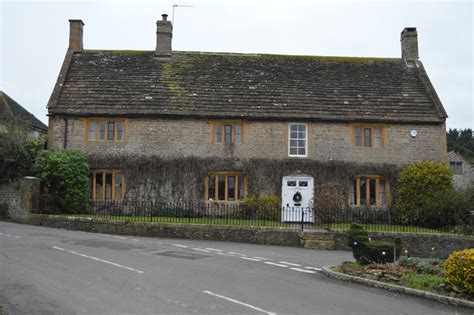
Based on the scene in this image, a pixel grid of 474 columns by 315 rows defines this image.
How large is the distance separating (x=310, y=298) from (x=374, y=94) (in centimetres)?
1986

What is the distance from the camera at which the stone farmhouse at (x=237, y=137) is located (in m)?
24.5

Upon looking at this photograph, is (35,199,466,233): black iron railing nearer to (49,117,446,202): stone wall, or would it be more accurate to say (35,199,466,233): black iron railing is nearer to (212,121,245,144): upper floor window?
(49,117,446,202): stone wall

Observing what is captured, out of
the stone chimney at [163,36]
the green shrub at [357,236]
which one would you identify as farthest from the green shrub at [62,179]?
the green shrub at [357,236]

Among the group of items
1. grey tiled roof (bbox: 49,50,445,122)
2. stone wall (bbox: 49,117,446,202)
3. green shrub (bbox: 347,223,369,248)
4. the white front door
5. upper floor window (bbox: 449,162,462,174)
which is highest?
grey tiled roof (bbox: 49,50,445,122)

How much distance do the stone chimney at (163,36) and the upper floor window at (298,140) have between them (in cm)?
989

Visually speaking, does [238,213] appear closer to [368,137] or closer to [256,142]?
[256,142]

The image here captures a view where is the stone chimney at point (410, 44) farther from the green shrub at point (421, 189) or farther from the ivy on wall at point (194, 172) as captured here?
the ivy on wall at point (194, 172)

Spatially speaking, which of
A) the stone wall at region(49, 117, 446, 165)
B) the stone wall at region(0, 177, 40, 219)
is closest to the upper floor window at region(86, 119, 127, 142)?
the stone wall at region(49, 117, 446, 165)

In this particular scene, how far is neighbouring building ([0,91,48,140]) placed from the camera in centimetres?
2366

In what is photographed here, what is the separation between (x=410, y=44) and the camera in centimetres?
2886

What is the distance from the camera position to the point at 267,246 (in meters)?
17.7

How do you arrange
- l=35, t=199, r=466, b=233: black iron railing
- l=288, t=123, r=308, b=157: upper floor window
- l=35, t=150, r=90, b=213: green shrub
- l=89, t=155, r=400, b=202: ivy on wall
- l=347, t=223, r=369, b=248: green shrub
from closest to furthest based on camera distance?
l=347, t=223, r=369, b=248: green shrub → l=35, t=150, r=90, b=213: green shrub → l=35, t=199, r=466, b=233: black iron railing → l=89, t=155, r=400, b=202: ivy on wall → l=288, t=123, r=308, b=157: upper floor window

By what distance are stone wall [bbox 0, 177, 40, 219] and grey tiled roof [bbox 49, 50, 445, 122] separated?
5.07 m

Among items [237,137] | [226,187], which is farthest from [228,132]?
[226,187]
